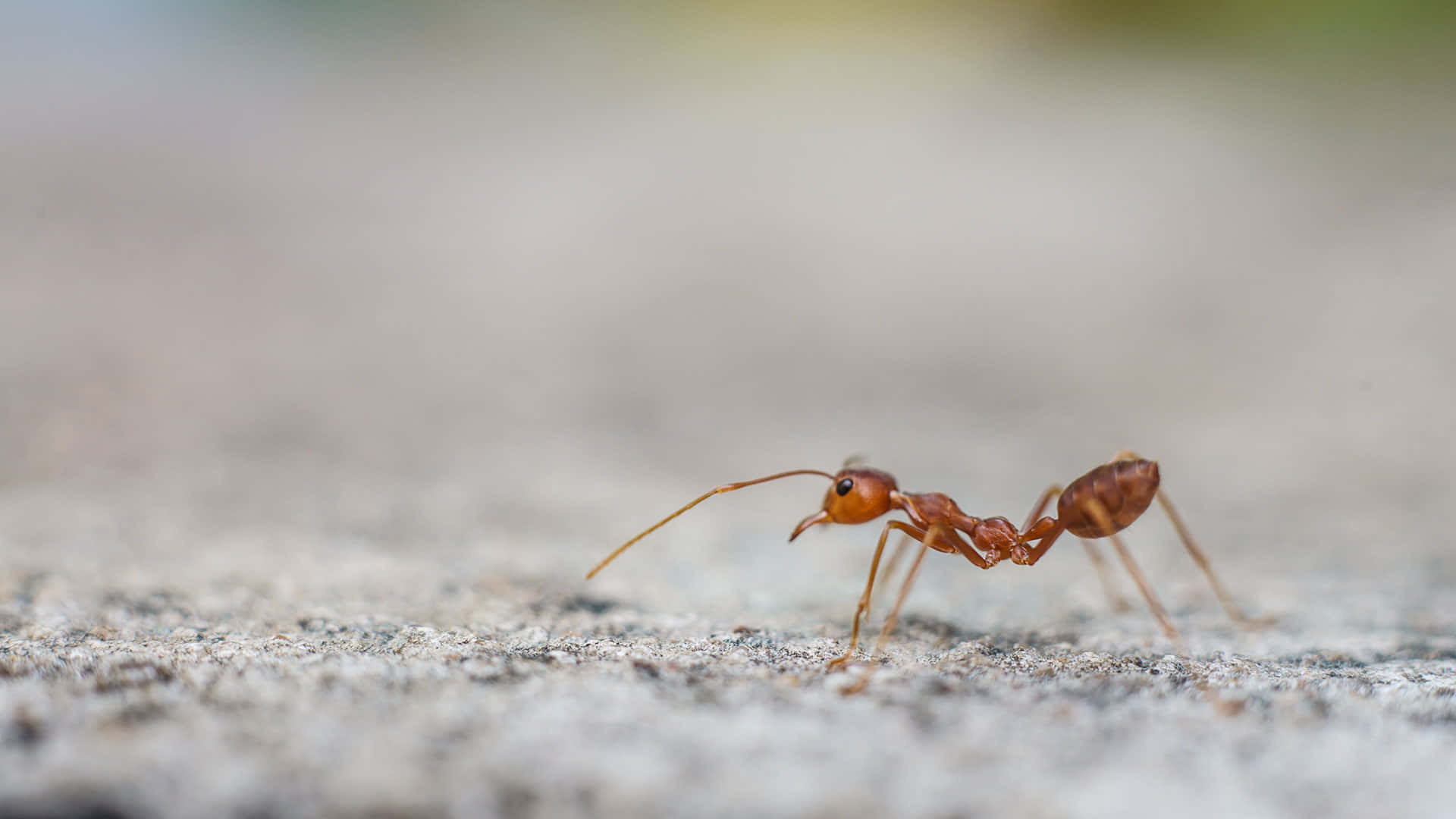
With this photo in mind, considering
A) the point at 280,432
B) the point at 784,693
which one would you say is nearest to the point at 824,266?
the point at 280,432

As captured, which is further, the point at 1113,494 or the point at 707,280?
the point at 707,280

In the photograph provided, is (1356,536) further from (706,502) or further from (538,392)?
(538,392)

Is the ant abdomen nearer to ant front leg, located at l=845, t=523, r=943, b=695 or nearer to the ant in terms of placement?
the ant

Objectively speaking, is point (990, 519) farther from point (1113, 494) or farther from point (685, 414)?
point (685, 414)

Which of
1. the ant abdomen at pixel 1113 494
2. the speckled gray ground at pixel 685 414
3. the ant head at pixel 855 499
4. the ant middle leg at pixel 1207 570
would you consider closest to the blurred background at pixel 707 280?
the speckled gray ground at pixel 685 414

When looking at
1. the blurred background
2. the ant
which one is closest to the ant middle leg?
the ant

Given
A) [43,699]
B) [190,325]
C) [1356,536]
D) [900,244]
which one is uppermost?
[900,244]

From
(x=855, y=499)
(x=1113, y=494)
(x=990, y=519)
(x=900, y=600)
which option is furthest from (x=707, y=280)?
(x=900, y=600)
